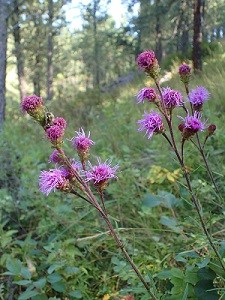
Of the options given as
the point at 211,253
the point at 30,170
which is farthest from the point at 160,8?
the point at 211,253

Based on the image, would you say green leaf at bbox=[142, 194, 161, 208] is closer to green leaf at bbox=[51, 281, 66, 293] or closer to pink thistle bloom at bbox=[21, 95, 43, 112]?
green leaf at bbox=[51, 281, 66, 293]

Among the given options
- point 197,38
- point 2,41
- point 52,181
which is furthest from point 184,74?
point 197,38

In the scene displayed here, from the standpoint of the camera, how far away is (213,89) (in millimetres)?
6391

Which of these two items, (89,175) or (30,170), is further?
(30,170)

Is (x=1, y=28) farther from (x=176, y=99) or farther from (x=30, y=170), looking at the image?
(x=176, y=99)

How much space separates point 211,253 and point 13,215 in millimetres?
1666

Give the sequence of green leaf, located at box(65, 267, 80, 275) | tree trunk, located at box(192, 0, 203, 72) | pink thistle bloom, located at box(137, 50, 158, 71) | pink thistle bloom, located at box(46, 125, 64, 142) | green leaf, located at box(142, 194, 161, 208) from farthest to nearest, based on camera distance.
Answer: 1. tree trunk, located at box(192, 0, 203, 72)
2. green leaf, located at box(65, 267, 80, 275)
3. green leaf, located at box(142, 194, 161, 208)
4. pink thistle bloom, located at box(137, 50, 158, 71)
5. pink thistle bloom, located at box(46, 125, 64, 142)

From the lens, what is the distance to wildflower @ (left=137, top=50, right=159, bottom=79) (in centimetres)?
131

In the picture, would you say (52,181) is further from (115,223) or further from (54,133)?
(115,223)

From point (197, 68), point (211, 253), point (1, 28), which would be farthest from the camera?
point (197, 68)

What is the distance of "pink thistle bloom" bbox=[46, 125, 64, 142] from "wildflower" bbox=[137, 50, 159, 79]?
1.14 feet

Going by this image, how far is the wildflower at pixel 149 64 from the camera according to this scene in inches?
51.6

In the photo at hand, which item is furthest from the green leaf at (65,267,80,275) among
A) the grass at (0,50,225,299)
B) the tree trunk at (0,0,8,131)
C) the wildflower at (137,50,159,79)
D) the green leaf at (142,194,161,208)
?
the tree trunk at (0,0,8,131)

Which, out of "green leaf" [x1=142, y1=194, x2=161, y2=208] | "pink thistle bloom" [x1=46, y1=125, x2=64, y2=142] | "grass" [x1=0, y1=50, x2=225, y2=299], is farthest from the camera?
"grass" [x1=0, y1=50, x2=225, y2=299]
